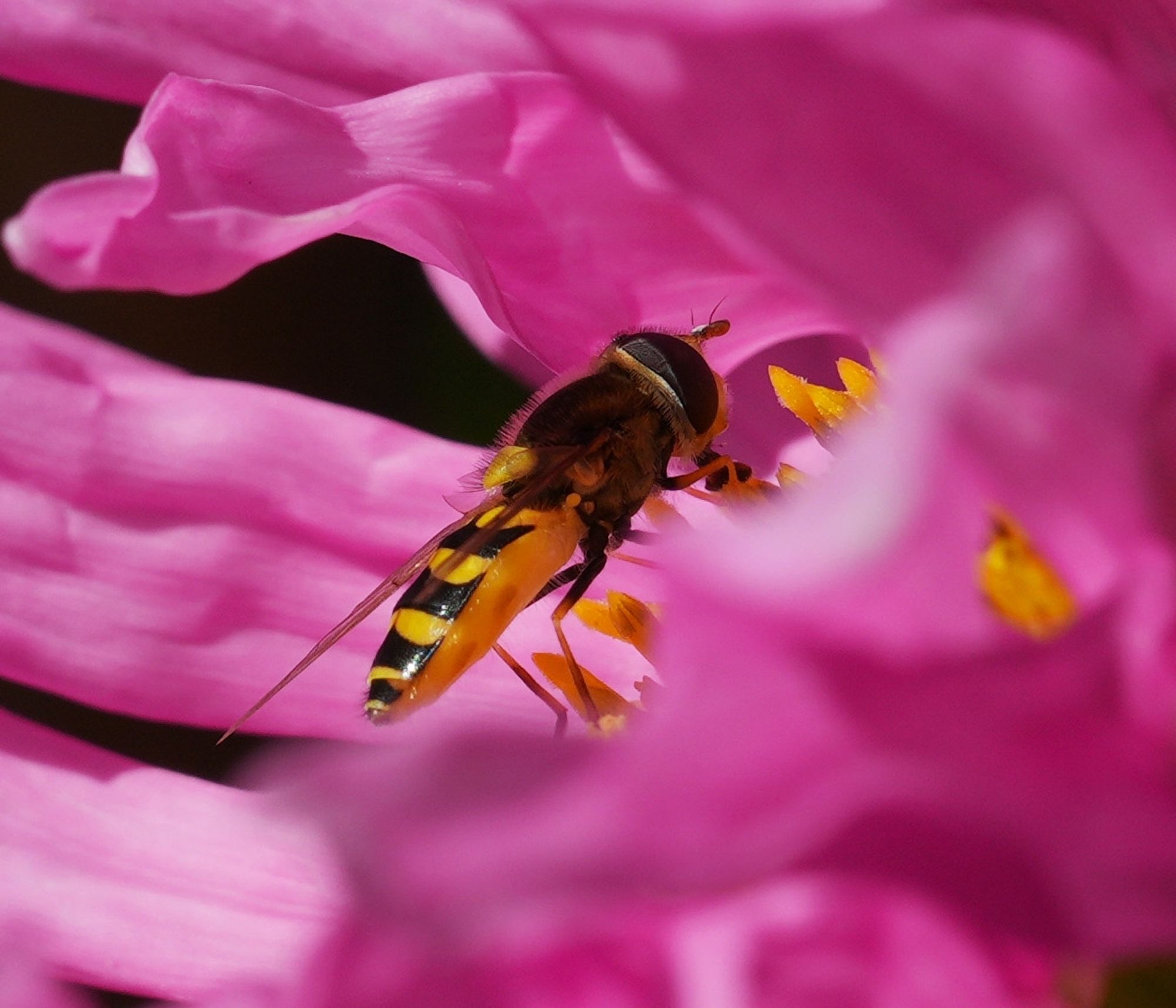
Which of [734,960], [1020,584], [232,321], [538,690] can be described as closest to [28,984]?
[734,960]

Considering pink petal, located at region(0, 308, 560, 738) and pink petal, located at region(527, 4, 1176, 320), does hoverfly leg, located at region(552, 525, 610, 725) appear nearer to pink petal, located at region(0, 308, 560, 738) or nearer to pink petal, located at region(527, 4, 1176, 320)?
pink petal, located at region(0, 308, 560, 738)

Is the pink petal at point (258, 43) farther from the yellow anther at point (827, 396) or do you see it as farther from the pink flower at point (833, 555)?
the yellow anther at point (827, 396)

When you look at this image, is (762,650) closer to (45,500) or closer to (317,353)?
(45,500)

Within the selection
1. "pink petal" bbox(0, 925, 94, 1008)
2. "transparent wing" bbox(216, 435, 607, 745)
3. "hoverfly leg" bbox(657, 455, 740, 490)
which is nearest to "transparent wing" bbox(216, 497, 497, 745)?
"transparent wing" bbox(216, 435, 607, 745)

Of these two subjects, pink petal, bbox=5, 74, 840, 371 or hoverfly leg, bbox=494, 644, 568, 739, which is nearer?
pink petal, bbox=5, 74, 840, 371

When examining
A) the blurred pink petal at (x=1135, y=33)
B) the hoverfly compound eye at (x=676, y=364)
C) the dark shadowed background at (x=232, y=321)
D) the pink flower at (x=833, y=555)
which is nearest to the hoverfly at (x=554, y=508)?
the hoverfly compound eye at (x=676, y=364)

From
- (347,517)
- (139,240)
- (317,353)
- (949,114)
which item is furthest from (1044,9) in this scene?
(317,353)

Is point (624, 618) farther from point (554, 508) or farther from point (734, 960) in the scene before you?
point (734, 960)
